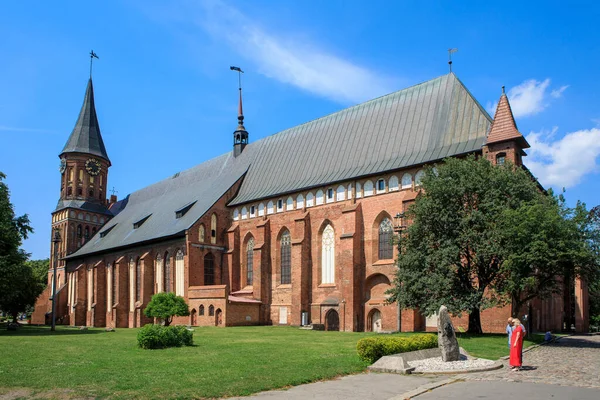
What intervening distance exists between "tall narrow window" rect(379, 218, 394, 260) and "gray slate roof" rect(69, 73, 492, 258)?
3.46 meters

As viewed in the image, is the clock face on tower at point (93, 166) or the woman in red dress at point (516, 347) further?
the clock face on tower at point (93, 166)

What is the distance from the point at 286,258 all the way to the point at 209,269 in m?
7.49

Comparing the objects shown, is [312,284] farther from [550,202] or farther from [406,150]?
[550,202]

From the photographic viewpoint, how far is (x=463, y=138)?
32188 millimetres

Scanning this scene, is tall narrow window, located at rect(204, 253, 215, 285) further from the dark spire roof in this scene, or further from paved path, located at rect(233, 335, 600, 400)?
paved path, located at rect(233, 335, 600, 400)

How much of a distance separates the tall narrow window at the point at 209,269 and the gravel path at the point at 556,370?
2944cm

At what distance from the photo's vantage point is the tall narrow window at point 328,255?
37.9 meters

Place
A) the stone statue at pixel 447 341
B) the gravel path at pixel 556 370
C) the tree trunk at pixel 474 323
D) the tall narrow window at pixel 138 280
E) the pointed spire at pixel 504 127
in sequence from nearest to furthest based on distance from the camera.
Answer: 1. the gravel path at pixel 556 370
2. the stone statue at pixel 447 341
3. the tree trunk at pixel 474 323
4. the pointed spire at pixel 504 127
5. the tall narrow window at pixel 138 280

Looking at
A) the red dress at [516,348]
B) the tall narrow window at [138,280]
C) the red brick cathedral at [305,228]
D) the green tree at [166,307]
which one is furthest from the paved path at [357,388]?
the tall narrow window at [138,280]

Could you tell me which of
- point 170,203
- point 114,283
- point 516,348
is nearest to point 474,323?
point 516,348

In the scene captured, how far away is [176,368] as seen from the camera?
45.8 feet

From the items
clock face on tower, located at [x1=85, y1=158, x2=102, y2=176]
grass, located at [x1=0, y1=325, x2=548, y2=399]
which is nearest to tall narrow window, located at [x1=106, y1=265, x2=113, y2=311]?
clock face on tower, located at [x1=85, y1=158, x2=102, y2=176]

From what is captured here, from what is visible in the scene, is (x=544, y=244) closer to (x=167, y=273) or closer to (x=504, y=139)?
(x=504, y=139)

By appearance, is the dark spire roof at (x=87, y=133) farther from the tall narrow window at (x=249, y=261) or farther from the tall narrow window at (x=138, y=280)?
the tall narrow window at (x=249, y=261)
